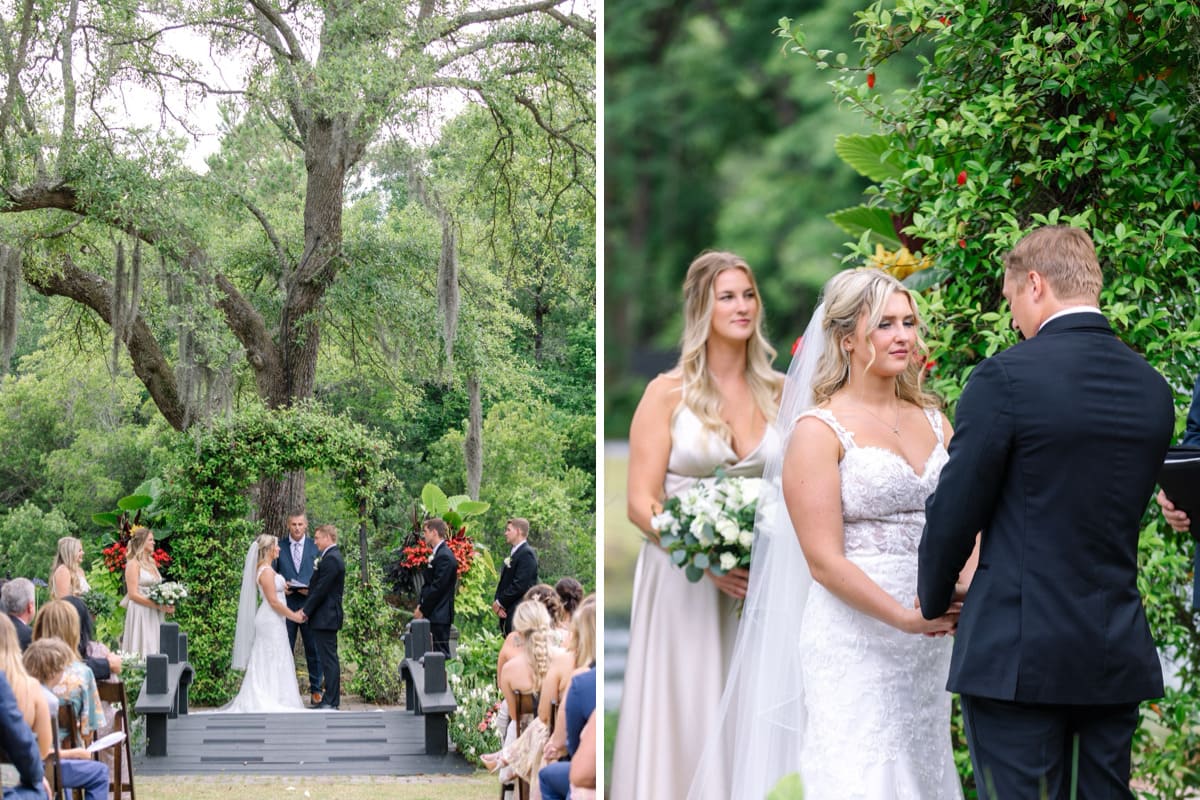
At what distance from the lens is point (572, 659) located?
161 inches

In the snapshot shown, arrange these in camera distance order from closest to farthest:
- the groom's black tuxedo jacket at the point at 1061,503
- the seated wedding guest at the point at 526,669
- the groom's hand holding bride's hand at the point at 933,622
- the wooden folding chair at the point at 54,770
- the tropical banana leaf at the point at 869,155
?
the groom's black tuxedo jacket at the point at 1061,503 < the groom's hand holding bride's hand at the point at 933,622 < the wooden folding chair at the point at 54,770 < the tropical banana leaf at the point at 869,155 < the seated wedding guest at the point at 526,669

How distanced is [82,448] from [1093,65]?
10.9ft

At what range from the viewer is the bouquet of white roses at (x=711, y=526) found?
3096 mm

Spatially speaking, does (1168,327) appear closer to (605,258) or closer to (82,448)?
(605,258)

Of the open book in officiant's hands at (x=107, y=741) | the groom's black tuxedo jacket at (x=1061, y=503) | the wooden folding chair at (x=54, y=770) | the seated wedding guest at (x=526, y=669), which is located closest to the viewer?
the groom's black tuxedo jacket at (x=1061, y=503)

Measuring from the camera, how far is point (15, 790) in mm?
3498

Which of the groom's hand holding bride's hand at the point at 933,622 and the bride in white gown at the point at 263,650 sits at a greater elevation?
the groom's hand holding bride's hand at the point at 933,622

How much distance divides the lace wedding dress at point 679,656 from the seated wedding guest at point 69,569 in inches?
76.3

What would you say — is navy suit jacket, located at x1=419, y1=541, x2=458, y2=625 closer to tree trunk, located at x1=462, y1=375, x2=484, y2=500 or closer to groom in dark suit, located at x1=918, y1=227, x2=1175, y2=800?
tree trunk, located at x1=462, y1=375, x2=484, y2=500

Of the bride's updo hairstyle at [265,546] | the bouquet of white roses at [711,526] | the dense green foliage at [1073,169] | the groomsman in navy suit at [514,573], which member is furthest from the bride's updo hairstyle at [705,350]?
the bride's updo hairstyle at [265,546]

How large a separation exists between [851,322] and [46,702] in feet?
8.59

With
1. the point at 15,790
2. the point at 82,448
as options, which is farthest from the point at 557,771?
the point at 82,448

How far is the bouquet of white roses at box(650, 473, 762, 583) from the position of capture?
10.2 feet

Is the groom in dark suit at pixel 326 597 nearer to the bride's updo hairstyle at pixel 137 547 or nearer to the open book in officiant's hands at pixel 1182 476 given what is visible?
the bride's updo hairstyle at pixel 137 547
